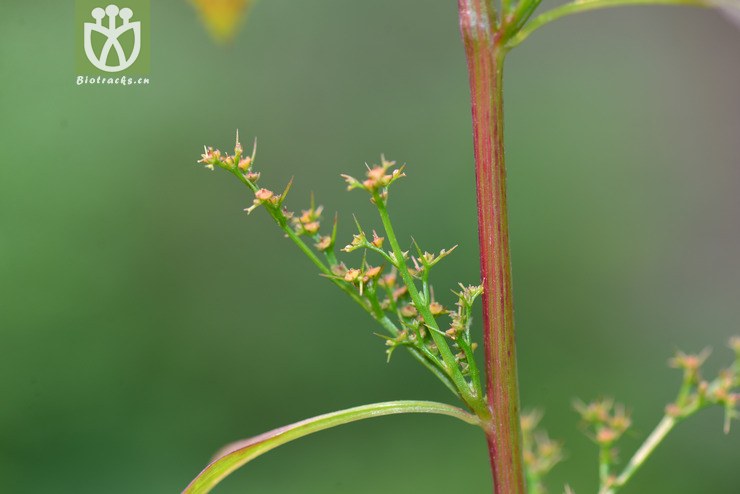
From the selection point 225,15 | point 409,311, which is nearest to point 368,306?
point 409,311

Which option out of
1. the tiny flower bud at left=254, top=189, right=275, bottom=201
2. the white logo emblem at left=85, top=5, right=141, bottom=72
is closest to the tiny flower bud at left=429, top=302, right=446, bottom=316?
the tiny flower bud at left=254, top=189, right=275, bottom=201

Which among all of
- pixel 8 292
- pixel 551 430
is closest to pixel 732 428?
pixel 551 430

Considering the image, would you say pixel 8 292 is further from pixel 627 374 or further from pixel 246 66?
pixel 627 374

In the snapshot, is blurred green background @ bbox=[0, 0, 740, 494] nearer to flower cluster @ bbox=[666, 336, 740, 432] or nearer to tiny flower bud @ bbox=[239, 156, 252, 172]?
flower cluster @ bbox=[666, 336, 740, 432]

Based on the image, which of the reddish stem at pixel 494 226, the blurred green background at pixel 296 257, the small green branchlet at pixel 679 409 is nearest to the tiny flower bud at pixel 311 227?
the reddish stem at pixel 494 226

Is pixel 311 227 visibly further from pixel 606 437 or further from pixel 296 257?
pixel 296 257

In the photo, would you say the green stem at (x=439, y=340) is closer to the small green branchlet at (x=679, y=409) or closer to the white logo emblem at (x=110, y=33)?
the small green branchlet at (x=679, y=409)
